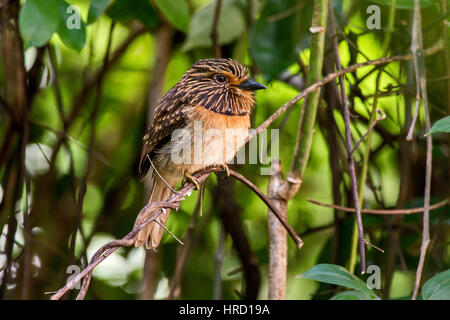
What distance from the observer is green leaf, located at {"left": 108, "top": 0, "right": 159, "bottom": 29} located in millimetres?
2666

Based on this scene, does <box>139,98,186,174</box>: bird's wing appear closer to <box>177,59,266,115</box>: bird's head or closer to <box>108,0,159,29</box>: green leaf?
<box>177,59,266,115</box>: bird's head

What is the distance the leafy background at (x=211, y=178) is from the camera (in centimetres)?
266

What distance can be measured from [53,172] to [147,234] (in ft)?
3.43

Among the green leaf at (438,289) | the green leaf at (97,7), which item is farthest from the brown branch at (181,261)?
the green leaf at (438,289)

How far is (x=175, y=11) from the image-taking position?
2502 millimetres

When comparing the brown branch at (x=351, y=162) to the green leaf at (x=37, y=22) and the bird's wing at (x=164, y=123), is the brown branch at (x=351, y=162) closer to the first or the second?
the bird's wing at (x=164, y=123)

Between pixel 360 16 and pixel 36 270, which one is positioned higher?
pixel 360 16

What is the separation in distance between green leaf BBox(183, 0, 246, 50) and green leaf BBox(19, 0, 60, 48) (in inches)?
32.3

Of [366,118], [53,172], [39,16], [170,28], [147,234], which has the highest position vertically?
[170,28]

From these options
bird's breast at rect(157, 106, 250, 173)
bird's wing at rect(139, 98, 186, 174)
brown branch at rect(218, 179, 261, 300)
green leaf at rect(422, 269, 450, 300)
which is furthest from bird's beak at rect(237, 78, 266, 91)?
green leaf at rect(422, 269, 450, 300)

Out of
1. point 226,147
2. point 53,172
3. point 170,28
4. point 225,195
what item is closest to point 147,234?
point 226,147

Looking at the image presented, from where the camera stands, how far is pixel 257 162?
285cm
